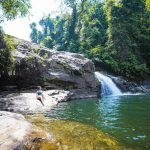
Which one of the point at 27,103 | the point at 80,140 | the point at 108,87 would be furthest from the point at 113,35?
the point at 80,140

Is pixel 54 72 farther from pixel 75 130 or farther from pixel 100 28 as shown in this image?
pixel 100 28

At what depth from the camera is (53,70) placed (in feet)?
89.0

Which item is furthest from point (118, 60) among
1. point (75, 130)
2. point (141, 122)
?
point (75, 130)

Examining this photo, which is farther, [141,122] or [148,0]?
[141,122]

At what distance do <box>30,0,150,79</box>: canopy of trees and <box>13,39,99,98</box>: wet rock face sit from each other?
29.4 ft

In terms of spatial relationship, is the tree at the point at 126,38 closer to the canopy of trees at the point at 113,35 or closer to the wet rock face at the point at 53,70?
Answer: the canopy of trees at the point at 113,35

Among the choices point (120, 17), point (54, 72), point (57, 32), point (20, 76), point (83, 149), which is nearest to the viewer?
point (83, 149)

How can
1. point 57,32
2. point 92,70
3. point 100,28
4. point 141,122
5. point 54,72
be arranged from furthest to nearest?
1. point 57,32
2. point 100,28
3. point 92,70
4. point 54,72
5. point 141,122

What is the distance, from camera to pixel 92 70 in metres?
29.4

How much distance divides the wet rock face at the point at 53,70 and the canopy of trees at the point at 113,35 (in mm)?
8962

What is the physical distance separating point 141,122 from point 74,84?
1437 cm

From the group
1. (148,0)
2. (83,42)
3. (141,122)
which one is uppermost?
(83,42)

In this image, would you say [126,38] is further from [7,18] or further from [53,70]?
[7,18]

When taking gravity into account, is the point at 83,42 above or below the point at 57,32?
below
